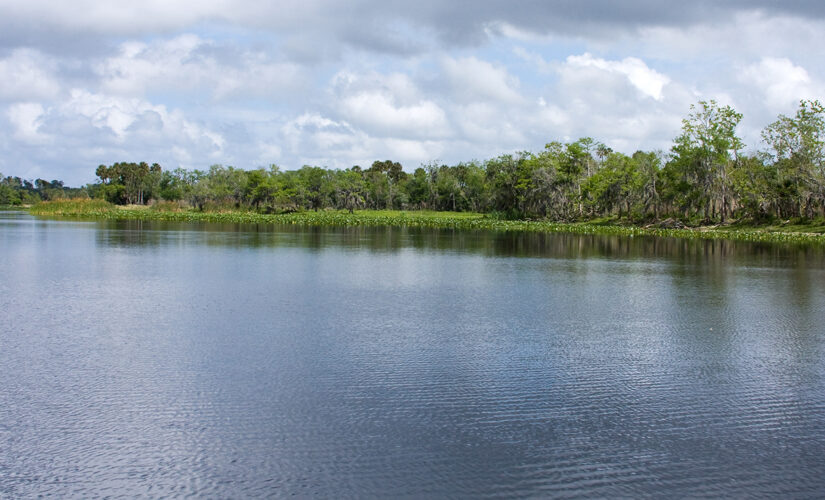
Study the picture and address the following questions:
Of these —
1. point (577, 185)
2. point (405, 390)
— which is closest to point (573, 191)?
point (577, 185)

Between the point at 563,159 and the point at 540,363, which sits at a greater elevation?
the point at 563,159

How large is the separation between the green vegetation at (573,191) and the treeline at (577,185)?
13 centimetres

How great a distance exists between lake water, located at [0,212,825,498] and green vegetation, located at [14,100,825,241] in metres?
44.9

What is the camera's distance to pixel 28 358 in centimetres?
1305

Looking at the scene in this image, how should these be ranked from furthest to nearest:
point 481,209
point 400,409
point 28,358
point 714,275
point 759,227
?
point 481,209 → point 759,227 → point 714,275 → point 28,358 → point 400,409

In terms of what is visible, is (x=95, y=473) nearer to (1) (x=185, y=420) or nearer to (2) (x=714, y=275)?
(1) (x=185, y=420)

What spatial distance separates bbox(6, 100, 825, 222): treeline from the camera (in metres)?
64.4

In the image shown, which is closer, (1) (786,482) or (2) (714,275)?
(1) (786,482)

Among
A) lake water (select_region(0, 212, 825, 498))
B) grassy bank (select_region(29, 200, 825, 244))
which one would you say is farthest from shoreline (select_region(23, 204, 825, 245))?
lake water (select_region(0, 212, 825, 498))

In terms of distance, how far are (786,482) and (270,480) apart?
5886 mm

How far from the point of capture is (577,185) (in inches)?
3403

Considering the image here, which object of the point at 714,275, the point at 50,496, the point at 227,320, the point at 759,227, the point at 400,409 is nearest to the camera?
the point at 50,496

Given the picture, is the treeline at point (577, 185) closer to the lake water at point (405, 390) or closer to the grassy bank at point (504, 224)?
the grassy bank at point (504, 224)

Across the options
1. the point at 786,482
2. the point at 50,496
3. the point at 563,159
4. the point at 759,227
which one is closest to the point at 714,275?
the point at 786,482
